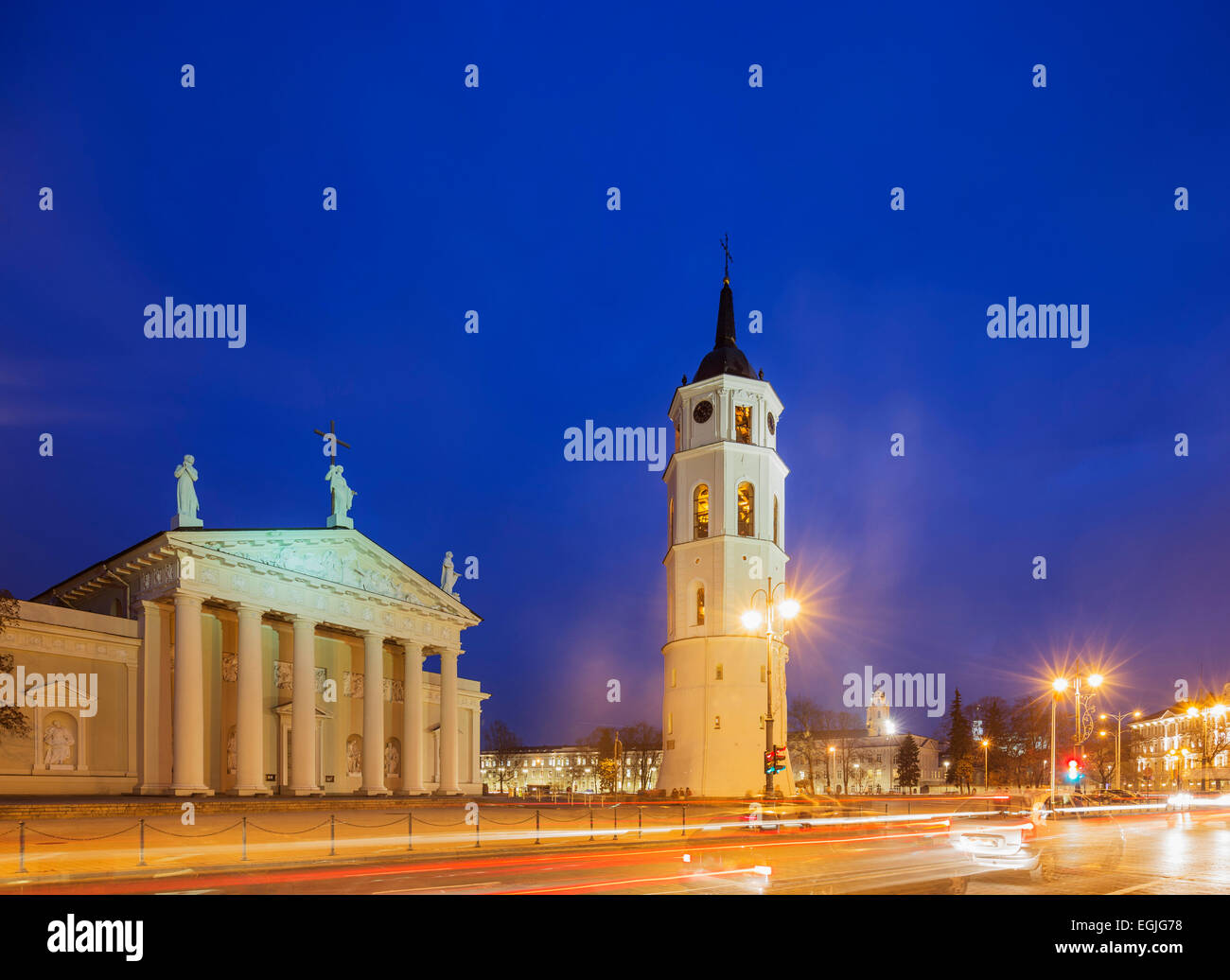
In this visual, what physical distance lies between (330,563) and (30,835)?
72.5 feet

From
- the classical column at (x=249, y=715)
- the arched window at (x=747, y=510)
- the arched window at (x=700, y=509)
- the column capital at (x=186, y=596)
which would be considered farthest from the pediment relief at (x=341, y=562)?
the arched window at (x=747, y=510)

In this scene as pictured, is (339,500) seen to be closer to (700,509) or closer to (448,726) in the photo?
(448,726)

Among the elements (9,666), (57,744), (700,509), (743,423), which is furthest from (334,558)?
(743,423)

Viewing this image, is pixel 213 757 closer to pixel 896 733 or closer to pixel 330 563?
pixel 330 563

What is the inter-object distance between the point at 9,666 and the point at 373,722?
Answer: 56.7 ft

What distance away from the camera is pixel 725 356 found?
6159 cm

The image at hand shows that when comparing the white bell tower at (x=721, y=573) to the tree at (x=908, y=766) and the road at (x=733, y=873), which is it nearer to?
the road at (x=733, y=873)

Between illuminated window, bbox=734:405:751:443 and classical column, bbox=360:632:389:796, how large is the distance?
25631 millimetres

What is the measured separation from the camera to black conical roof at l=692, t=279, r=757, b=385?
200 feet

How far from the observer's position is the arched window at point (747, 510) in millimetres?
59156

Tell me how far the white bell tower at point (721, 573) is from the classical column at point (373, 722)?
19166mm

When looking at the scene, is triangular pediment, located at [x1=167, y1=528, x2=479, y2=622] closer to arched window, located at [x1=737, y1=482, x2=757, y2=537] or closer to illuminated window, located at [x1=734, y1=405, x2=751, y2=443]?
arched window, located at [x1=737, y1=482, x2=757, y2=537]
